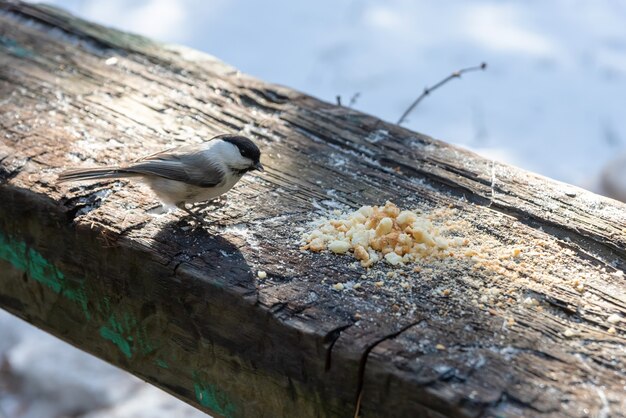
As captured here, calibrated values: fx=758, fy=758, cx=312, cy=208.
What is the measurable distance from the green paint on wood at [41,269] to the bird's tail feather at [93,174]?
27 cm

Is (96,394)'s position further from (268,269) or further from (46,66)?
(268,269)

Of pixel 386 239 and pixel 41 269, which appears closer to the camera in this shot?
pixel 386 239

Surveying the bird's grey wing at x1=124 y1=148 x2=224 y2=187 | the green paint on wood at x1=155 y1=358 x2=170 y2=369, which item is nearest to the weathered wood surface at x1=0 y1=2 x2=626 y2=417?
the green paint on wood at x1=155 y1=358 x2=170 y2=369

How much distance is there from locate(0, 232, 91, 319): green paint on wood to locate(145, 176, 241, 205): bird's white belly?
1.22 ft

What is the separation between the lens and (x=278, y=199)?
8.27 ft

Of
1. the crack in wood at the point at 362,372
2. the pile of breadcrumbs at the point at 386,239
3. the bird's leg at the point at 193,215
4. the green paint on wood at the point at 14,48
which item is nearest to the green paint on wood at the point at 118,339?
the bird's leg at the point at 193,215

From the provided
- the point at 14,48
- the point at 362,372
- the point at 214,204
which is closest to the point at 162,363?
the point at 214,204

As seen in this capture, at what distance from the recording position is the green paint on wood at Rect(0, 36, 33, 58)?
3.49m

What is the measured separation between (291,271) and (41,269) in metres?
0.88

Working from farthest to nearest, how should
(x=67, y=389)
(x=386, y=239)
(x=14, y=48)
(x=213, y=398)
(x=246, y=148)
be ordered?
(x=67, y=389)
(x=14, y=48)
(x=246, y=148)
(x=386, y=239)
(x=213, y=398)

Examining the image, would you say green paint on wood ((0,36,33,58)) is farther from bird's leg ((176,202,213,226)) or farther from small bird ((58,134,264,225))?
bird's leg ((176,202,213,226))

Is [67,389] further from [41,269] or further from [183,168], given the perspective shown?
[183,168]

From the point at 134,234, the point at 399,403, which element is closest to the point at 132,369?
the point at 134,234

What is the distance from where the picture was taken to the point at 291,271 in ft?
6.85
